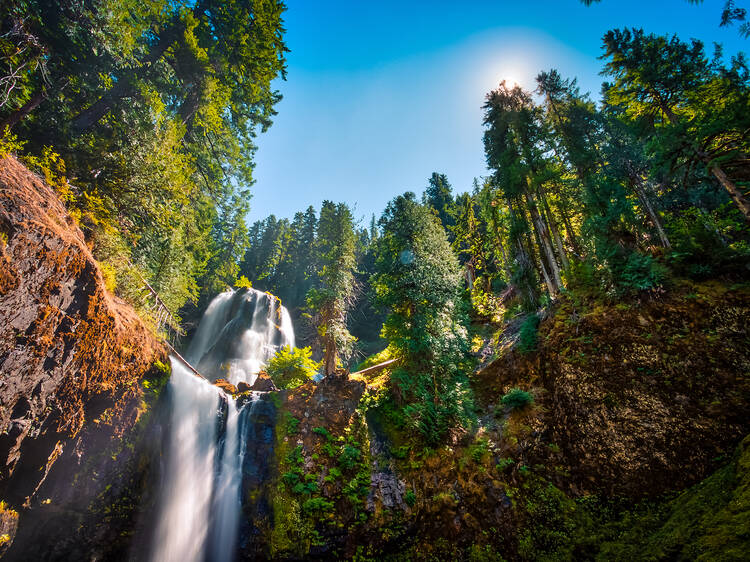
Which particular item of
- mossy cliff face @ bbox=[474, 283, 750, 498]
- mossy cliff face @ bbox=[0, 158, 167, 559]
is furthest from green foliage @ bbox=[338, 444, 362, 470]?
mossy cliff face @ bbox=[0, 158, 167, 559]

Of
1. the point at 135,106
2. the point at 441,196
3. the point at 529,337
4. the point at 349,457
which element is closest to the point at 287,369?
the point at 349,457

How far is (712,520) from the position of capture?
Result: 4.28 m

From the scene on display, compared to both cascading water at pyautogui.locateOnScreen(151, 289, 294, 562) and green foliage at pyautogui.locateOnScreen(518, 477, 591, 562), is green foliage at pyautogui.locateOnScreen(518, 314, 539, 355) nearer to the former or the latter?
green foliage at pyautogui.locateOnScreen(518, 477, 591, 562)

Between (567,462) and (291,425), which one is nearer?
(567,462)

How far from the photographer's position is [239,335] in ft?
78.5

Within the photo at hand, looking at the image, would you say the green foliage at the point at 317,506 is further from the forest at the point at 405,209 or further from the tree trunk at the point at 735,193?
the tree trunk at the point at 735,193

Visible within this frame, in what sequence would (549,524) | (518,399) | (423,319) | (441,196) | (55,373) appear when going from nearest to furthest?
1. (55,373)
2. (549,524)
3. (518,399)
4. (423,319)
5. (441,196)

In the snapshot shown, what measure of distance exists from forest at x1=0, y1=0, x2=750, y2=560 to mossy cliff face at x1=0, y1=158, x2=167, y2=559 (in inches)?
16.6

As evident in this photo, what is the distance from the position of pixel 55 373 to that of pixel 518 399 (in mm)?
12469

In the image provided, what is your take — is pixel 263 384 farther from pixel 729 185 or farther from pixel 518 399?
pixel 729 185

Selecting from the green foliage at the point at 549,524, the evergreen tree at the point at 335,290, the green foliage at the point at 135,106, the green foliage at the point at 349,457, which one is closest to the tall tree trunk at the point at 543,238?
the green foliage at the point at 549,524

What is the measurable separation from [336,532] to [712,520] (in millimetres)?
8381

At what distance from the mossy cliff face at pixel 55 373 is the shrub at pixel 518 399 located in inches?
463

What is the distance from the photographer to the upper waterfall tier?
2191 centimetres
